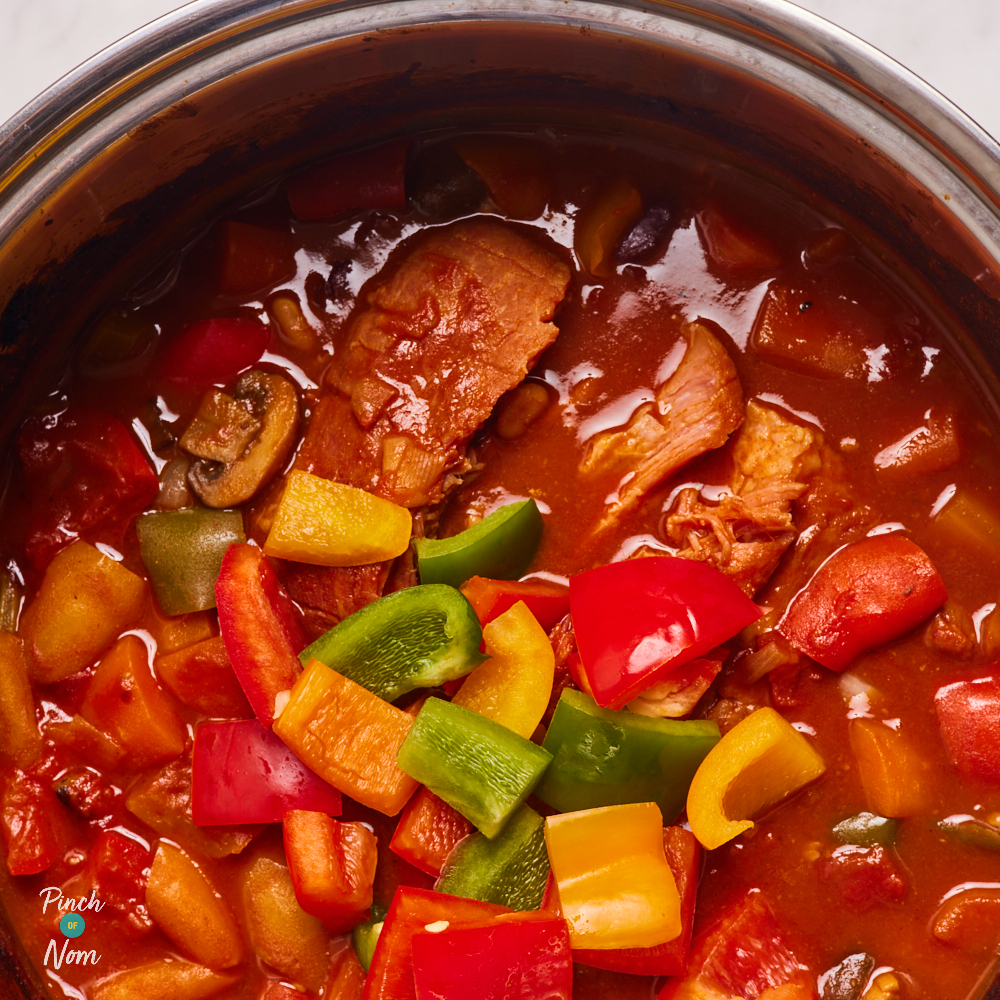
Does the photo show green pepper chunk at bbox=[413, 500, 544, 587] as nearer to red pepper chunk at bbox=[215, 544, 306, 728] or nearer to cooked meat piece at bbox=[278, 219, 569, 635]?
cooked meat piece at bbox=[278, 219, 569, 635]


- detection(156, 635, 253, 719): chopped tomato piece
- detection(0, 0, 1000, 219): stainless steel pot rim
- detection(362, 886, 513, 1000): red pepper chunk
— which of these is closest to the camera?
detection(0, 0, 1000, 219): stainless steel pot rim

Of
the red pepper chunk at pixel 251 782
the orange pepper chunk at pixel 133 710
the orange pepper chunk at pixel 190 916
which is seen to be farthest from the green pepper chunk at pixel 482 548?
the orange pepper chunk at pixel 190 916

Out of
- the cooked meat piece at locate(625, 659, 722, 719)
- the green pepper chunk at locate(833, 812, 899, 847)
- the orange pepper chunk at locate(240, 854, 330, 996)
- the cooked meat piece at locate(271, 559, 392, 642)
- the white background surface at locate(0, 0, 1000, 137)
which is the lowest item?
the orange pepper chunk at locate(240, 854, 330, 996)

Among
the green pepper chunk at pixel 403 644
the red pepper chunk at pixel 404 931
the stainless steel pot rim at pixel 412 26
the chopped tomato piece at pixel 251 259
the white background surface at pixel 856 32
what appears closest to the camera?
the stainless steel pot rim at pixel 412 26

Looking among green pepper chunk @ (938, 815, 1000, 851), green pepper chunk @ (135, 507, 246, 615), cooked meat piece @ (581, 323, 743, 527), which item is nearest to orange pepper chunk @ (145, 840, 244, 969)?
green pepper chunk @ (135, 507, 246, 615)

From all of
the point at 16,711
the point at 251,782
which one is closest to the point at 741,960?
the point at 251,782

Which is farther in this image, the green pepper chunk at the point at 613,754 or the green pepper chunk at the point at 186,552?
the green pepper chunk at the point at 186,552

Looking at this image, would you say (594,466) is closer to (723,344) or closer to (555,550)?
(555,550)

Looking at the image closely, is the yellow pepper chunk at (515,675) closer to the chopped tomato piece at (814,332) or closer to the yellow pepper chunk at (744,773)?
the yellow pepper chunk at (744,773)

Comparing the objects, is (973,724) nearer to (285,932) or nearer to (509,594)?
(509,594)
